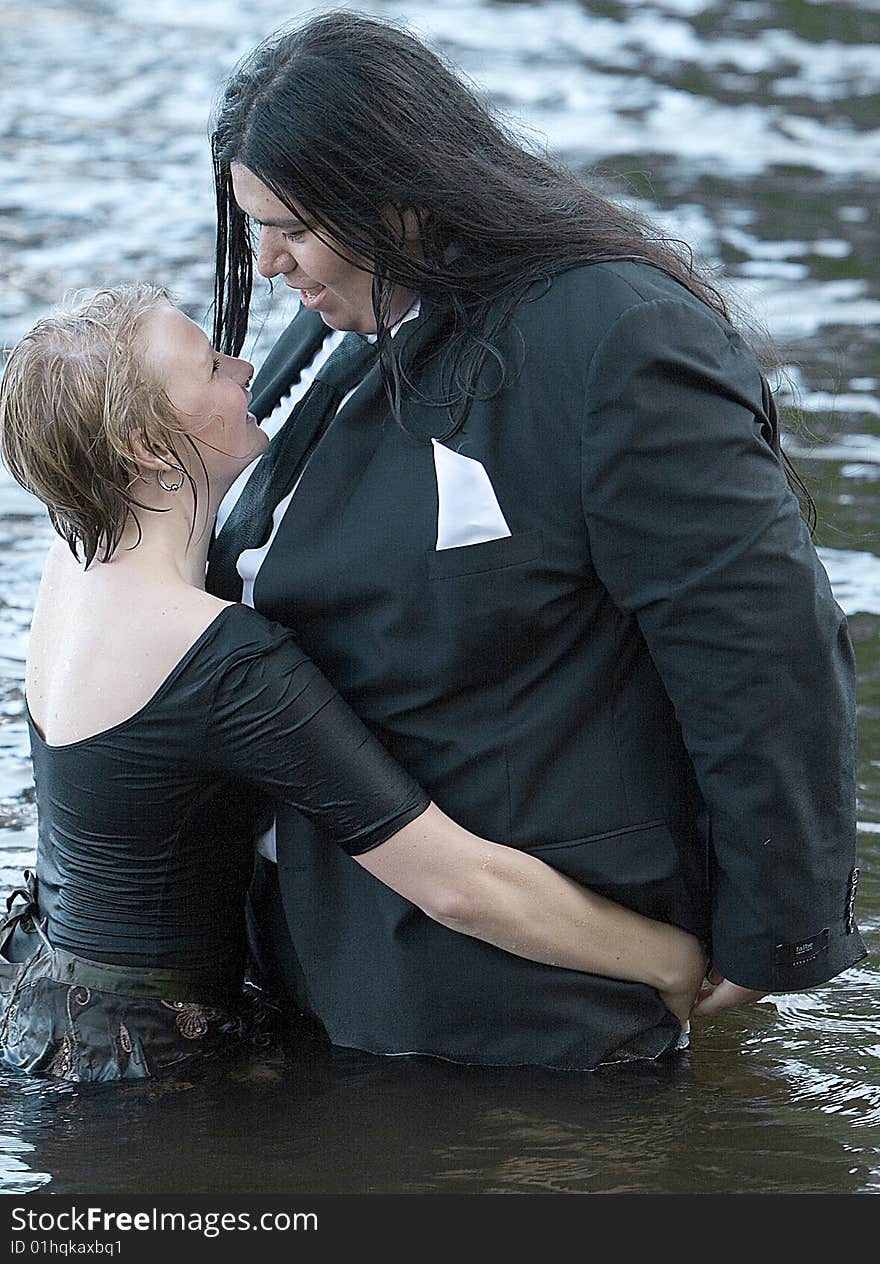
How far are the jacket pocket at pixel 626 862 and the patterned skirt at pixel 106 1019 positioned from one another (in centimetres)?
58

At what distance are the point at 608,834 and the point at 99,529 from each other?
0.82 meters

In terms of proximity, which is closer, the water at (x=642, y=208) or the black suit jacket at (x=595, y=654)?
the black suit jacket at (x=595, y=654)

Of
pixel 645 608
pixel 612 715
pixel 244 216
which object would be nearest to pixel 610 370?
pixel 645 608

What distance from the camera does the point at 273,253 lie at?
8.71 ft

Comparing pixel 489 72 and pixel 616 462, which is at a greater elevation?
pixel 616 462

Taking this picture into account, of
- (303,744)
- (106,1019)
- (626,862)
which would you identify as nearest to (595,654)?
(626,862)

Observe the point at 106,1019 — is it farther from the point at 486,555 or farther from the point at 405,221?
the point at 405,221

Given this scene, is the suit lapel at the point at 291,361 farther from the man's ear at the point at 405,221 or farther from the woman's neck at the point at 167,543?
the man's ear at the point at 405,221

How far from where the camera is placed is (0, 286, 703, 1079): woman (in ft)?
8.52

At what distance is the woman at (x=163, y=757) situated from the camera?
8.52 feet

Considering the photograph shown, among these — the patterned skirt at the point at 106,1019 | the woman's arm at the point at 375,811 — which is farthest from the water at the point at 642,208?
the woman's arm at the point at 375,811

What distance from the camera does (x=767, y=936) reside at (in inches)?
106

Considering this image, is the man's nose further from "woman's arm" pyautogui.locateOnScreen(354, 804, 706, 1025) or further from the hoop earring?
"woman's arm" pyautogui.locateOnScreen(354, 804, 706, 1025)

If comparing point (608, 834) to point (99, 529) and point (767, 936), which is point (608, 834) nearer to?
point (767, 936)
